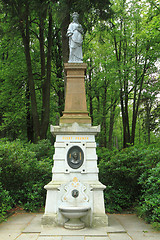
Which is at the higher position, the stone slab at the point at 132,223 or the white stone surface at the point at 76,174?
the white stone surface at the point at 76,174

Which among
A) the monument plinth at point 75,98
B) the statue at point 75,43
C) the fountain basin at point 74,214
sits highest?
the statue at point 75,43

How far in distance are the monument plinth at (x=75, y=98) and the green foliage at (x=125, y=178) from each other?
2274 millimetres

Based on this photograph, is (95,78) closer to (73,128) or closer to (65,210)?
(73,128)

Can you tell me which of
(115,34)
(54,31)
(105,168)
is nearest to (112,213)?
(105,168)

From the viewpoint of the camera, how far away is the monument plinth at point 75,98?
6402mm

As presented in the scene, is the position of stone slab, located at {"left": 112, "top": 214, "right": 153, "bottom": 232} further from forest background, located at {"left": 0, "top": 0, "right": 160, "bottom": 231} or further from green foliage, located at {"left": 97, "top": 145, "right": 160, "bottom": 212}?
green foliage, located at {"left": 97, "top": 145, "right": 160, "bottom": 212}

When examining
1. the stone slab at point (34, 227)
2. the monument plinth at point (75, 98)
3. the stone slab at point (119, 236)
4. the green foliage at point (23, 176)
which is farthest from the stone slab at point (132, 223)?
the monument plinth at point (75, 98)

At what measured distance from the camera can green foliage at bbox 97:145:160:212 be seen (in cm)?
725

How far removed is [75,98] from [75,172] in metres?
2.18

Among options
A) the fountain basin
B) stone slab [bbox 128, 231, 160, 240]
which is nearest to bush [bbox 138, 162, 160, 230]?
stone slab [bbox 128, 231, 160, 240]

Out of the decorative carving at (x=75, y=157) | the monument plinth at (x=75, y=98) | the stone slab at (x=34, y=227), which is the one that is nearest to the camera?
the stone slab at (x=34, y=227)

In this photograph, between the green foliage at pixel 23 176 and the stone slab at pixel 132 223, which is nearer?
the stone slab at pixel 132 223

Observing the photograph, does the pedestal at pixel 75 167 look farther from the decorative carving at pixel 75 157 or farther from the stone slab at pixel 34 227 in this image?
the stone slab at pixel 34 227

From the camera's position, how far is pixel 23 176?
24.9ft
